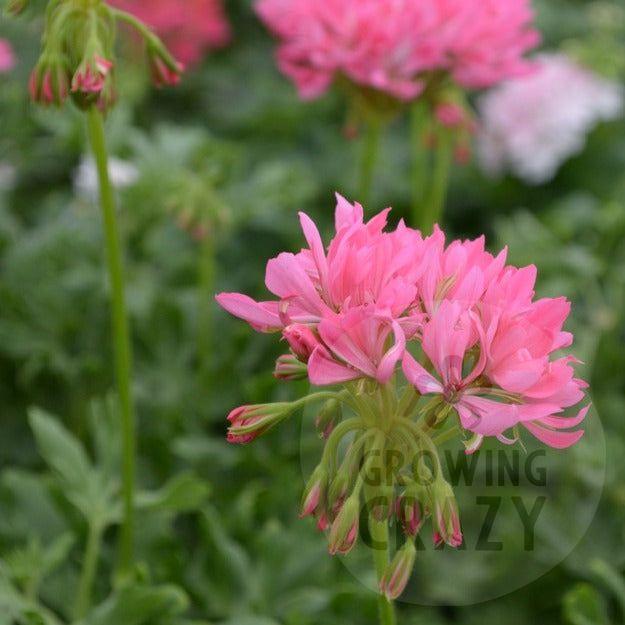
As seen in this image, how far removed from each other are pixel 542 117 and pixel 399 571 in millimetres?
2405

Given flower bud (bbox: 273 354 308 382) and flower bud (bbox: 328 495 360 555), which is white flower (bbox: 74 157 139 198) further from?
flower bud (bbox: 328 495 360 555)

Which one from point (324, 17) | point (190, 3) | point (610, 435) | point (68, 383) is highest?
point (324, 17)

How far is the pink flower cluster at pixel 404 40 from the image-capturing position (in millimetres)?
2164

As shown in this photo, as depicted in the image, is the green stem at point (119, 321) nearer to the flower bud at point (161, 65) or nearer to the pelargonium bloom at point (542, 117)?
the flower bud at point (161, 65)

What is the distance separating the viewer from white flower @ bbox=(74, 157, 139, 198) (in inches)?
103

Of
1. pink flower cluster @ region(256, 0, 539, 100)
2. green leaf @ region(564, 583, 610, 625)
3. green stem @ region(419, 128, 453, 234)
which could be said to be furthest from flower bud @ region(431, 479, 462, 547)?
green stem @ region(419, 128, 453, 234)

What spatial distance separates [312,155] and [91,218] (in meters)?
1.08

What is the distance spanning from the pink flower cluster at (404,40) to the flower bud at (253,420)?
3.56 ft

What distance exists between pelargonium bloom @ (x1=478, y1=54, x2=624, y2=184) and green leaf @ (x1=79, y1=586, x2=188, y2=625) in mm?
2078

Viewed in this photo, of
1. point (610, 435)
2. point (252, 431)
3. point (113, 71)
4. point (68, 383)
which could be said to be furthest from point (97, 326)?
point (252, 431)

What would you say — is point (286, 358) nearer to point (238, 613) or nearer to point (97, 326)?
point (238, 613)

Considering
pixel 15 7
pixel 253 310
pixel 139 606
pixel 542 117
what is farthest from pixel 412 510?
pixel 542 117

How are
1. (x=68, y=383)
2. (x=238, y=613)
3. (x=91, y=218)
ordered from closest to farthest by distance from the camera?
(x=238, y=613) → (x=68, y=383) → (x=91, y=218)

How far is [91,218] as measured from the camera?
2.58 metres
